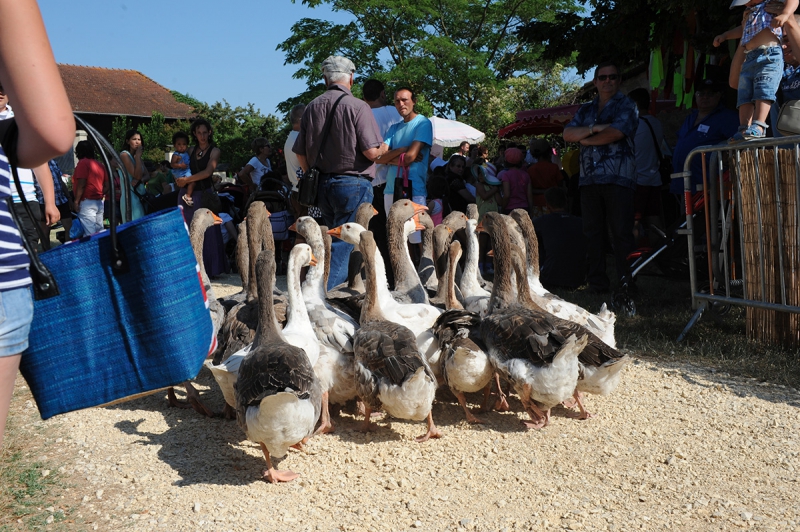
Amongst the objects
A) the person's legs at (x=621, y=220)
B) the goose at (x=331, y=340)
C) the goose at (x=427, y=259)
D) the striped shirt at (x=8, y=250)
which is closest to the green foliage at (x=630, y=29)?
the person's legs at (x=621, y=220)

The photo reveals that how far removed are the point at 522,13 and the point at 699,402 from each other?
28874 millimetres

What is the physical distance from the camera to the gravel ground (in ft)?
12.0

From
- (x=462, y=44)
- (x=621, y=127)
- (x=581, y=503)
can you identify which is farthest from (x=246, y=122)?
(x=581, y=503)

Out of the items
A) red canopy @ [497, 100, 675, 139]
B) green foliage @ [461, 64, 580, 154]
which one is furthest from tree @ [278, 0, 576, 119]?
red canopy @ [497, 100, 675, 139]

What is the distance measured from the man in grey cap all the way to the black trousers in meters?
2.76

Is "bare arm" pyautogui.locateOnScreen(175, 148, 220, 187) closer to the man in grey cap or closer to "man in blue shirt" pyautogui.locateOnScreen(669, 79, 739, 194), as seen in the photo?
the man in grey cap

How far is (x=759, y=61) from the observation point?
244 inches

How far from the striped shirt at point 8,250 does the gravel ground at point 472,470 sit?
2.32 metres

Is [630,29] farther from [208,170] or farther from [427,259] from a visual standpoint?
[208,170]

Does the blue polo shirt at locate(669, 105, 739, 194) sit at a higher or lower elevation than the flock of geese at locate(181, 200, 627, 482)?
higher

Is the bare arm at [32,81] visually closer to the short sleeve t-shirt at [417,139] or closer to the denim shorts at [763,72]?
the denim shorts at [763,72]

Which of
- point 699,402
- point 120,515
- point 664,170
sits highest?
point 664,170

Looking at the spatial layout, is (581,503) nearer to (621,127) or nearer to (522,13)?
(621,127)

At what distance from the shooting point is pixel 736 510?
11.9 feet
